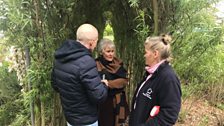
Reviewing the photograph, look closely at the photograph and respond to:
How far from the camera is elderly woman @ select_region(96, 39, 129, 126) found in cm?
303

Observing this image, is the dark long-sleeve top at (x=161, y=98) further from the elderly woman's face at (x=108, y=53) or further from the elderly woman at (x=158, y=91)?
the elderly woman's face at (x=108, y=53)

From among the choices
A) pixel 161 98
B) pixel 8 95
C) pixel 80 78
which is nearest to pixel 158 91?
pixel 161 98

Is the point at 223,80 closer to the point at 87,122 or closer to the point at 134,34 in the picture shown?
the point at 134,34

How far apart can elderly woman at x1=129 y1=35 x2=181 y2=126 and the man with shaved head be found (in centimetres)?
35

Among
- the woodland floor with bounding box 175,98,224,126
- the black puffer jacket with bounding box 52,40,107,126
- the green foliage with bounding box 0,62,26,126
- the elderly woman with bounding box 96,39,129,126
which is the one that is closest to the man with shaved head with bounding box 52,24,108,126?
the black puffer jacket with bounding box 52,40,107,126

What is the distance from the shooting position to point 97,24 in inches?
151

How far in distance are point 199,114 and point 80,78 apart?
3.85m

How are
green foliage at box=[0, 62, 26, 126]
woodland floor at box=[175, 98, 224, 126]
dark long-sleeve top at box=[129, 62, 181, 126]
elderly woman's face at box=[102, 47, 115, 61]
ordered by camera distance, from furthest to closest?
woodland floor at box=[175, 98, 224, 126], green foliage at box=[0, 62, 26, 126], elderly woman's face at box=[102, 47, 115, 61], dark long-sleeve top at box=[129, 62, 181, 126]

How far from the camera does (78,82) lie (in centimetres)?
263

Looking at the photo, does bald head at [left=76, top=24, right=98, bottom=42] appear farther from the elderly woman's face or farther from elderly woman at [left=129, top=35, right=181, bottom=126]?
elderly woman at [left=129, top=35, right=181, bottom=126]

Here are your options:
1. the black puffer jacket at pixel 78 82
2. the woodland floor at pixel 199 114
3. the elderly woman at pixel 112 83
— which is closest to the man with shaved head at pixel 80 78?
the black puffer jacket at pixel 78 82

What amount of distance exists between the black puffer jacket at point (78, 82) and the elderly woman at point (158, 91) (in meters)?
0.35

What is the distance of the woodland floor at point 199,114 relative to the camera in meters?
5.51

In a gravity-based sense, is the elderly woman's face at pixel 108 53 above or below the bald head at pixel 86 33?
below
